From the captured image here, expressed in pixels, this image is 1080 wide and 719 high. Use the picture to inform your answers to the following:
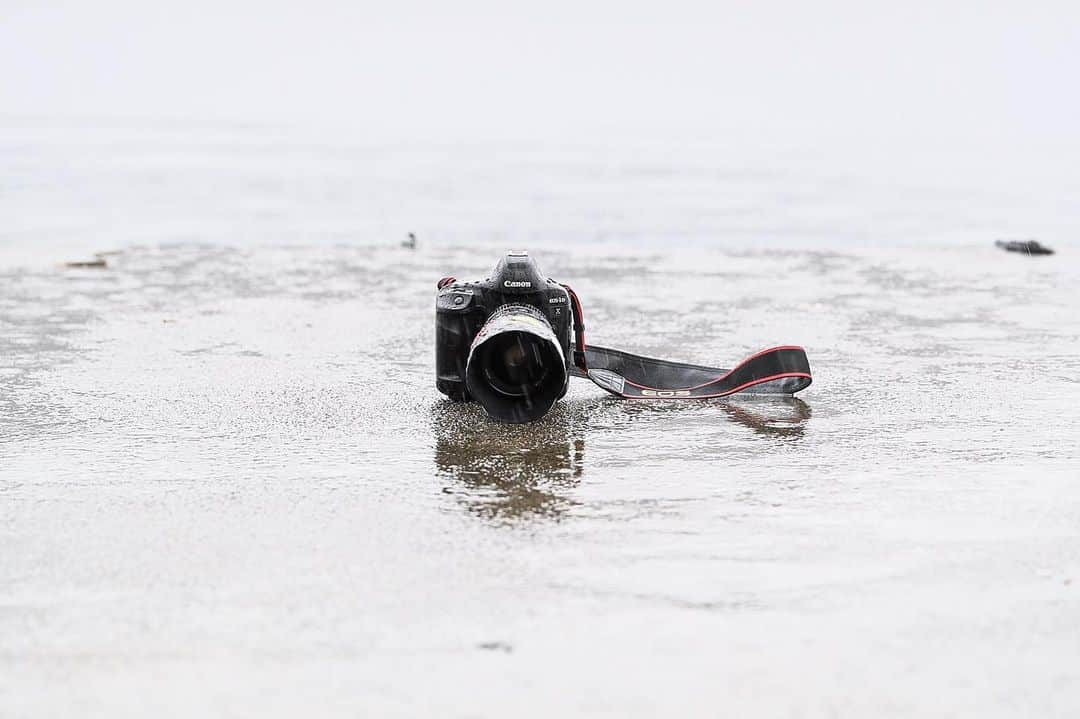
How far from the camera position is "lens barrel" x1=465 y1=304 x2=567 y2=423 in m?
3.82

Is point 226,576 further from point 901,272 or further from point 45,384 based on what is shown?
point 901,272

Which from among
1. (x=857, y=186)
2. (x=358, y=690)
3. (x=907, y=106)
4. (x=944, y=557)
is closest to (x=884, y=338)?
(x=944, y=557)

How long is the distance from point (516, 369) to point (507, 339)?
14cm

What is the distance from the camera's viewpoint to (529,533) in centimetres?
284

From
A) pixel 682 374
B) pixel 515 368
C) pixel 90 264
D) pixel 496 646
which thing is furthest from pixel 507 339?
pixel 90 264

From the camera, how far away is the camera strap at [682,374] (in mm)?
4219

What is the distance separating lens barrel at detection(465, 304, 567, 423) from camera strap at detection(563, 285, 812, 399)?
10.9 inches

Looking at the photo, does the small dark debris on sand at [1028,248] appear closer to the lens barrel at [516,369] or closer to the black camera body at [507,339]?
the black camera body at [507,339]

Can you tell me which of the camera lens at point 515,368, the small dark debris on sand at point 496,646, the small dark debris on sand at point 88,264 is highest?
the camera lens at point 515,368

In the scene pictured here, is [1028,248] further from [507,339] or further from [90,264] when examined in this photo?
[90,264]

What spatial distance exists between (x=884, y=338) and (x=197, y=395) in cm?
285

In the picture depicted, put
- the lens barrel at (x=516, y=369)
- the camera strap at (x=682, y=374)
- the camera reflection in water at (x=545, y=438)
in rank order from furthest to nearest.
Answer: the camera strap at (x=682, y=374), the lens barrel at (x=516, y=369), the camera reflection in water at (x=545, y=438)

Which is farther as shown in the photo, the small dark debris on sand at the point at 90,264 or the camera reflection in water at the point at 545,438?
the small dark debris on sand at the point at 90,264

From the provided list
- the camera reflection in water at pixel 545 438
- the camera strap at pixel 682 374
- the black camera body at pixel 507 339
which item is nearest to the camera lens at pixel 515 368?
the black camera body at pixel 507 339
